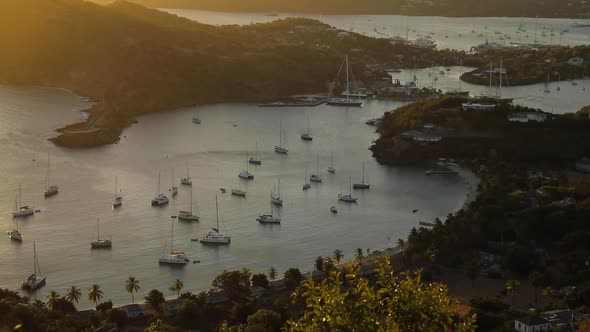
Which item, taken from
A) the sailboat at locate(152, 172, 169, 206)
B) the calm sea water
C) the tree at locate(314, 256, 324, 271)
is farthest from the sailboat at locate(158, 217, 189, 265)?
the calm sea water

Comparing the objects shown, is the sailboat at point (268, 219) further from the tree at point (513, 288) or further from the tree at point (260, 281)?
the tree at point (513, 288)

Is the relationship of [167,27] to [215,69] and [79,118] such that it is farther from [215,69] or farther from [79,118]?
[79,118]

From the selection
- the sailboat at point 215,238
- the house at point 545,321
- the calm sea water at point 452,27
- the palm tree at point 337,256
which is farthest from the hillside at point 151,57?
the house at point 545,321

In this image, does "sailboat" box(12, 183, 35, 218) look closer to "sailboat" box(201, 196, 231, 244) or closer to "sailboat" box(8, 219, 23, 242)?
"sailboat" box(8, 219, 23, 242)

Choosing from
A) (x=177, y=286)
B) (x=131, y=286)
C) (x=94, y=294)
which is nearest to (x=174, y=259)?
(x=177, y=286)

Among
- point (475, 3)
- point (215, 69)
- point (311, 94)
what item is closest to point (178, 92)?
point (215, 69)
